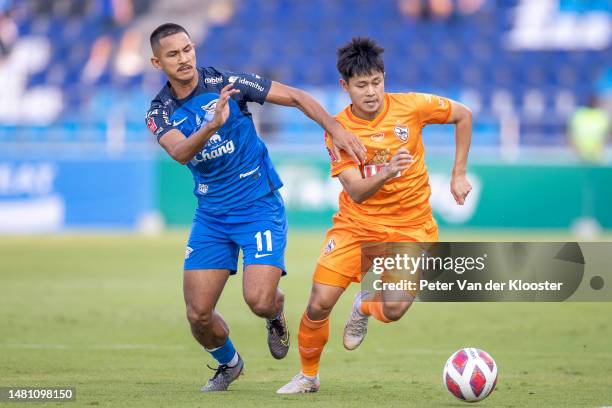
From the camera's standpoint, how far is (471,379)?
622 centimetres

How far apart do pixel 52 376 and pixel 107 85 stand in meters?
17.0

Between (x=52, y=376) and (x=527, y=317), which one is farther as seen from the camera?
(x=527, y=317)

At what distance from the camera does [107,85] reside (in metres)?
23.9

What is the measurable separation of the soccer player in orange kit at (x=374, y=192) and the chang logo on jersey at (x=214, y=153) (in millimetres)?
651

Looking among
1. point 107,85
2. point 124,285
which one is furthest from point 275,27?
point 124,285

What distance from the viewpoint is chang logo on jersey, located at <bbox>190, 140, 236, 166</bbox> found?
7094mm

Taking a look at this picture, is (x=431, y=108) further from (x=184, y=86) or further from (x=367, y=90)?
(x=184, y=86)

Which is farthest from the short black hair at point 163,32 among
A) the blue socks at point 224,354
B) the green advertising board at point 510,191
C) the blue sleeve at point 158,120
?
the green advertising board at point 510,191

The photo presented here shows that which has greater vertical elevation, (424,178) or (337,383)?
(424,178)

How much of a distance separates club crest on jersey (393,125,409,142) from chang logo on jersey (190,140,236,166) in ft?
3.49

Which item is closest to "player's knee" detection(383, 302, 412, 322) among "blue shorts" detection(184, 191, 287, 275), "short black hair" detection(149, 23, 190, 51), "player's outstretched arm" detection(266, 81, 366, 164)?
"blue shorts" detection(184, 191, 287, 275)

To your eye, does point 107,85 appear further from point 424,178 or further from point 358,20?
point 424,178

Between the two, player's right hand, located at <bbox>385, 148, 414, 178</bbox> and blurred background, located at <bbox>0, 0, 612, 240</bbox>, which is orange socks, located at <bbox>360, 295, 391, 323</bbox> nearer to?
player's right hand, located at <bbox>385, 148, 414, 178</bbox>

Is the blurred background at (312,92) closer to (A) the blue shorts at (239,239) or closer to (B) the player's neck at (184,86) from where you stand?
(A) the blue shorts at (239,239)
